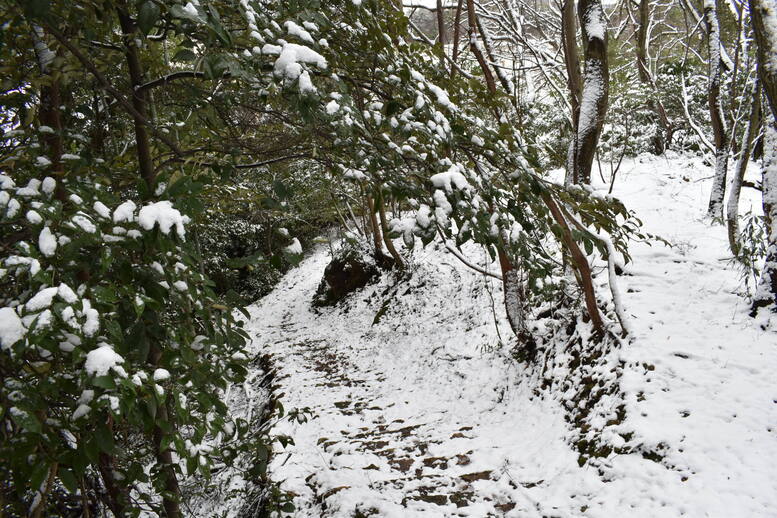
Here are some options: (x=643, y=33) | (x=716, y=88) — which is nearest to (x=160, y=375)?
(x=716, y=88)

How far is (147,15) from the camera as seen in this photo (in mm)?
1190

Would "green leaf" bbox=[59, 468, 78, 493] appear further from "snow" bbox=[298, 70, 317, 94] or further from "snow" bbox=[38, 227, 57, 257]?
"snow" bbox=[298, 70, 317, 94]

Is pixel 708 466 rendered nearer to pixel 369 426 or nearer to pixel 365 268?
pixel 369 426

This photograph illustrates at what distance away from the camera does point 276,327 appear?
12172 millimetres

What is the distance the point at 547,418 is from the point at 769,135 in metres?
3.50

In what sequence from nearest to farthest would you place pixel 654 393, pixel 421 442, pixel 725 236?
1. pixel 654 393
2. pixel 421 442
3. pixel 725 236

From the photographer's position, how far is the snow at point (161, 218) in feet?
4.29

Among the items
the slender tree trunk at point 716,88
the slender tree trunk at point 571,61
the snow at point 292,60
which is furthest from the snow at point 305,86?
the slender tree trunk at point 716,88

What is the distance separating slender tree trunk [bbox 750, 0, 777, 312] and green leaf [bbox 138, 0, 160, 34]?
4.52 metres

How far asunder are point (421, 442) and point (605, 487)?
198 centimetres

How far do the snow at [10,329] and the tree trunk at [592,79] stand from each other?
15.0ft


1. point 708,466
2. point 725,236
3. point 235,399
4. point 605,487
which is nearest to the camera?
point 708,466

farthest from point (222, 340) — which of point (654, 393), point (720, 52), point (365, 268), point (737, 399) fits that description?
point (365, 268)

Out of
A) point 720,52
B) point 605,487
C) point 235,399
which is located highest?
point 720,52
